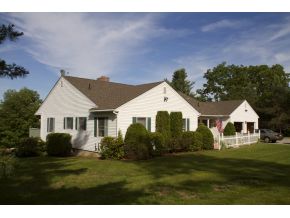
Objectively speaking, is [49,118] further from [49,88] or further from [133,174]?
[133,174]

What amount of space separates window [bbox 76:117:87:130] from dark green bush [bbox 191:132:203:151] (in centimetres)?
813

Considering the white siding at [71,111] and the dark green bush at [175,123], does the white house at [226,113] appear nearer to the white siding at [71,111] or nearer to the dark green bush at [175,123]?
the dark green bush at [175,123]

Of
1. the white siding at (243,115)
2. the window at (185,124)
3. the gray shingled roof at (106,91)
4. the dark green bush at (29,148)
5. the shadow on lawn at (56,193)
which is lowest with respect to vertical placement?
the shadow on lawn at (56,193)

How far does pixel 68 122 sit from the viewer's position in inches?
947

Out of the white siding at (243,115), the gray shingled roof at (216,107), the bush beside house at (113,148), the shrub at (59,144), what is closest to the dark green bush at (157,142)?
the bush beside house at (113,148)

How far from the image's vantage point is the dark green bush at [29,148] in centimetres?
2167

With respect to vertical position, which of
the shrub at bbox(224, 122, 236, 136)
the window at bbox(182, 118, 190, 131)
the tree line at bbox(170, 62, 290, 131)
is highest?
the tree line at bbox(170, 62, 290, 131)

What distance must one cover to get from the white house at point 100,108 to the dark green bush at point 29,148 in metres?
2.62

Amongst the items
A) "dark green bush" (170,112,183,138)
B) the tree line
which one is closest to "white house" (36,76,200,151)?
"dark green bush" (170,112,183,138)

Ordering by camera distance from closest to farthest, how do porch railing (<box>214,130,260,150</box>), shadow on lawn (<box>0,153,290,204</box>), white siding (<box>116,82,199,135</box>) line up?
shadow on lawn (<box>0,153,290,204</box>), white siding (<box>116,82,199,135</box>), porch railing (<box>214,130,260,150</box>)

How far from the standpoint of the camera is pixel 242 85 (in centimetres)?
7762

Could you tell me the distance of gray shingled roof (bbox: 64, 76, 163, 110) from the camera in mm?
21062

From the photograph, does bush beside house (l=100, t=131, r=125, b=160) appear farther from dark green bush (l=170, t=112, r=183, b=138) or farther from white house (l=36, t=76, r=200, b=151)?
dark green bush (l=170, t=112, r=183, b=138)

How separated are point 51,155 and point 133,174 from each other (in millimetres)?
10957
